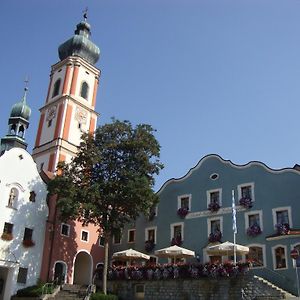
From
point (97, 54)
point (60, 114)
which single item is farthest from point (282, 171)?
point (97, 54)

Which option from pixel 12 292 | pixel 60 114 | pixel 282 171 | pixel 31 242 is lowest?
pixel 12 292

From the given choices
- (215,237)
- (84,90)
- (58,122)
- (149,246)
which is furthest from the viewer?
(84,90)

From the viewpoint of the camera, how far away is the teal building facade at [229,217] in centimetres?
2798

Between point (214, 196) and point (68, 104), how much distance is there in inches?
790

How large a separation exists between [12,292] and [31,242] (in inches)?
144

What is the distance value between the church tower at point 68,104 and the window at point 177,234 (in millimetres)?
13746

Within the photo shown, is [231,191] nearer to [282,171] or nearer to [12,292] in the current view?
[282,171]

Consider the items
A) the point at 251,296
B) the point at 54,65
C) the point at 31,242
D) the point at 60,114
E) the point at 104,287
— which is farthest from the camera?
the point at 54,65

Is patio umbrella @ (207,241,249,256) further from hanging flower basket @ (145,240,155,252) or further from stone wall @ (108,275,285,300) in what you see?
hanging flower basket @ (145,240,155,252)

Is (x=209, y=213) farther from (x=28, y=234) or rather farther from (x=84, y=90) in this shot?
(x=84, y=90)

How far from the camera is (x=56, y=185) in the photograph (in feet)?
102

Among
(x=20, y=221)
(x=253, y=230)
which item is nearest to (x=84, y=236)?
(x=20, y=221)

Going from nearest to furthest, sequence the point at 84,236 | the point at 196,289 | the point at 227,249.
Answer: the point at 227,249 < the point at 196,289 < the point at 84,236

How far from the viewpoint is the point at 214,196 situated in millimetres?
33031
